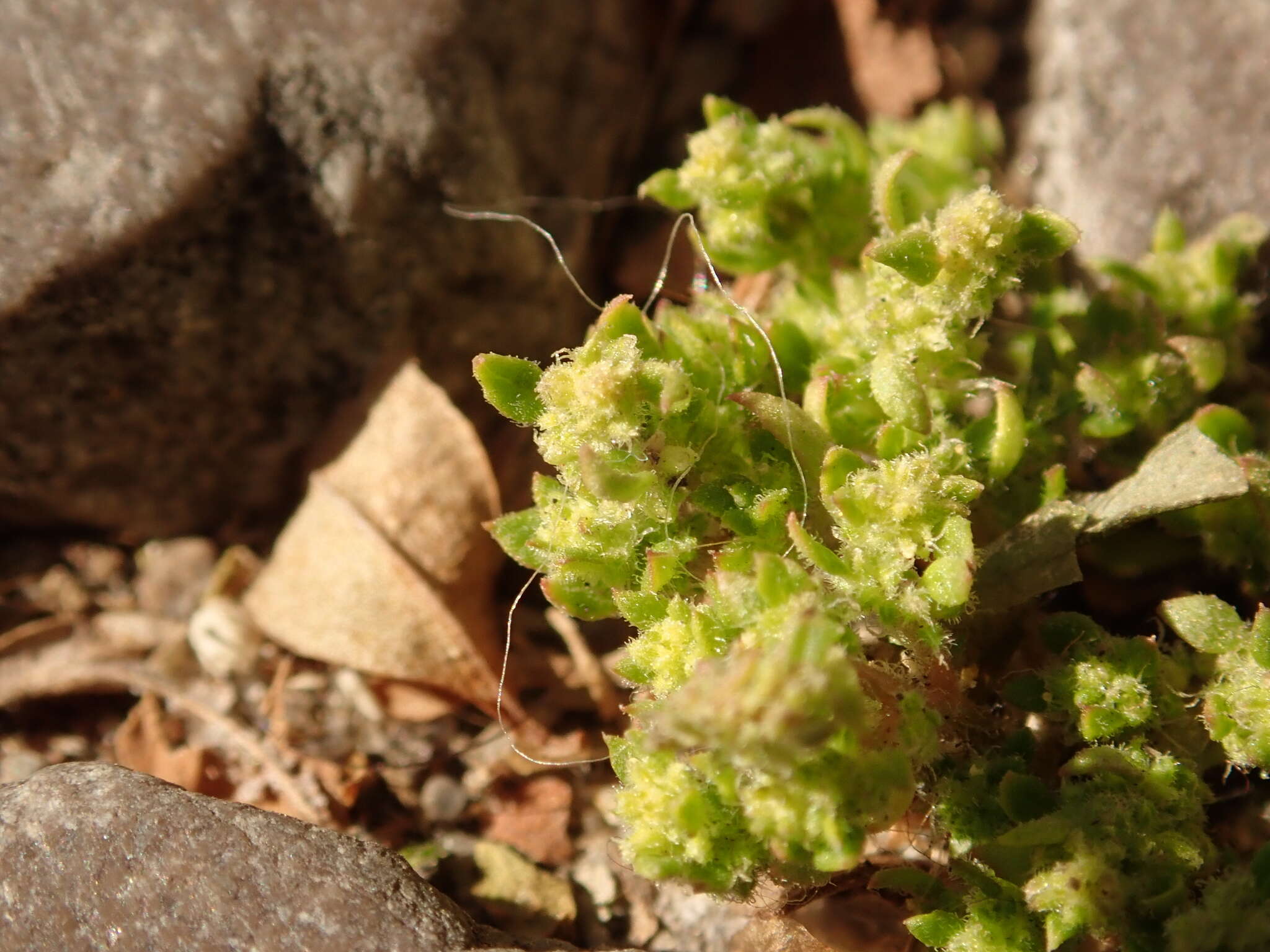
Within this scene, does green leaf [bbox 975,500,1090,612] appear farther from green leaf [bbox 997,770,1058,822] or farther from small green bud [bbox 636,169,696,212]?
small green bud [bbox 636,169,696,212]

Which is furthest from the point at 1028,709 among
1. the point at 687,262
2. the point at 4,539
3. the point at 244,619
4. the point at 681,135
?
the point at 4,539

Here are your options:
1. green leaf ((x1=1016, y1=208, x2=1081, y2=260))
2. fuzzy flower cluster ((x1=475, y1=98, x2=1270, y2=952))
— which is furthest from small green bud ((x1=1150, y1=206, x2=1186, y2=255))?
green leaf ((x1=1016, y1=208, x2=1081, y2=260))

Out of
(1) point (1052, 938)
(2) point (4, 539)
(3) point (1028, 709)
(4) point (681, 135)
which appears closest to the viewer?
(1) point (1052, 938)

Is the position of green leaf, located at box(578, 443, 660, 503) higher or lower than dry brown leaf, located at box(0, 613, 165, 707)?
higher

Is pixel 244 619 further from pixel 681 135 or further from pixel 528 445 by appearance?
pixel 681 135

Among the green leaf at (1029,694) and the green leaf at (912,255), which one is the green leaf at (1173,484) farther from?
the green leaf at (912,255)

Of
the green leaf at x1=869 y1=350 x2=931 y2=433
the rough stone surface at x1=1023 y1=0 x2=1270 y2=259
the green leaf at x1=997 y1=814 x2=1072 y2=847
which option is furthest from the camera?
the rough stone surface at x1=1023 y1=0 x2=1270 y2=259

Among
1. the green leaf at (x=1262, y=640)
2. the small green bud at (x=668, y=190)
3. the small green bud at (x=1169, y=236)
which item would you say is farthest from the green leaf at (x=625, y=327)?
the small green bud at (x=1169, y=236)

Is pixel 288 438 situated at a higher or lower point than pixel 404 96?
lower
